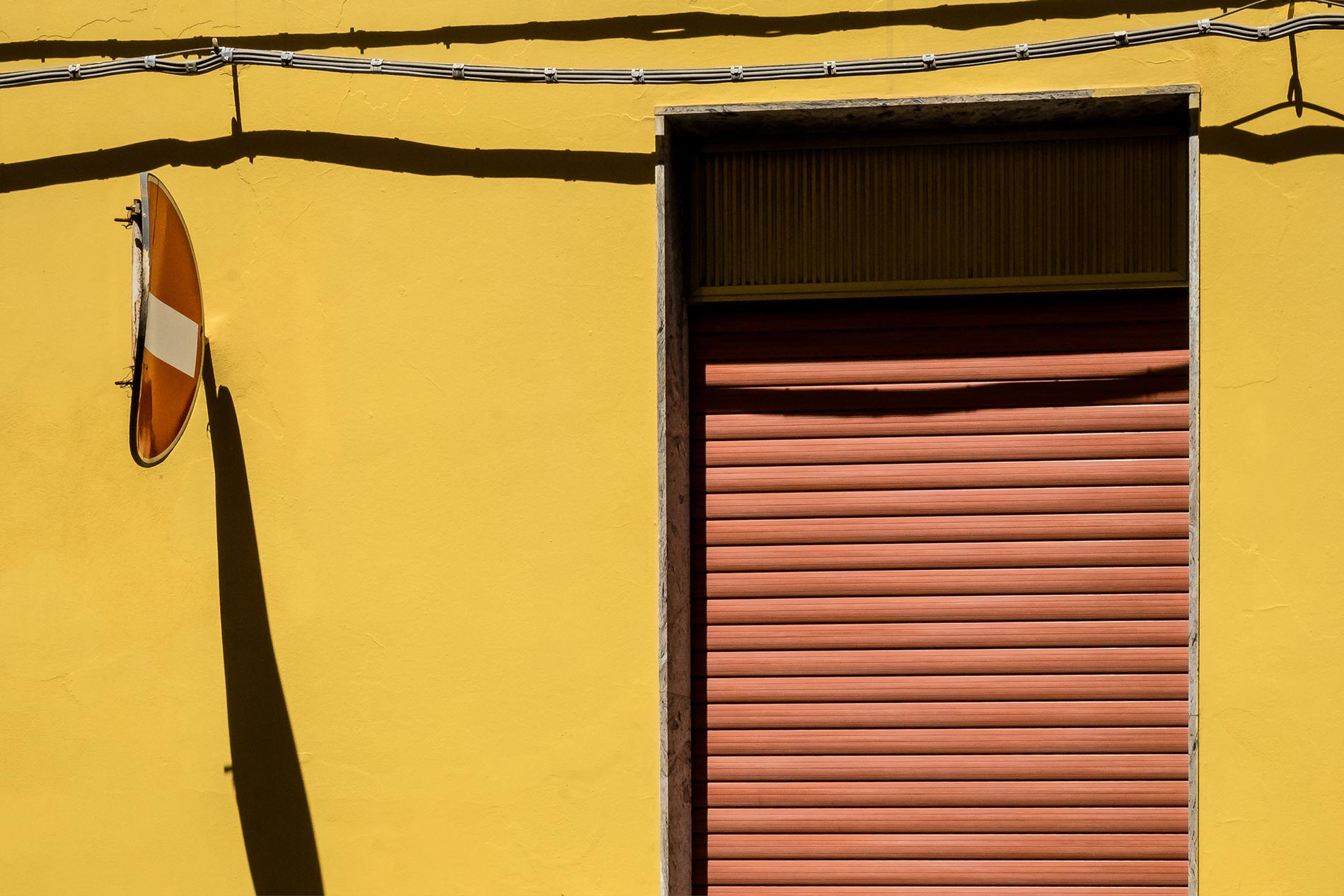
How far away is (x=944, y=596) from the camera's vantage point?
4457 millimetres

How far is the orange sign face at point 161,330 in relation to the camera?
3.74m

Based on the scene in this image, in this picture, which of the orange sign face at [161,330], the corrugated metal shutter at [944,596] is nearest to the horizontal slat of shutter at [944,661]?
the corrugated metal shutter at [944,596]

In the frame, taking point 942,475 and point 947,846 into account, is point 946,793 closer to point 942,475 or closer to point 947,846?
point 947,846

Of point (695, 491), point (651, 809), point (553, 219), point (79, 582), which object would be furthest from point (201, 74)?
point (651, 809)

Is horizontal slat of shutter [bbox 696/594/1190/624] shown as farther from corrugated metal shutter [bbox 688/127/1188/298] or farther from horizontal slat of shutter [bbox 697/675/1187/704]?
corrugated metal shutter [bbox 688/127/1188/298]

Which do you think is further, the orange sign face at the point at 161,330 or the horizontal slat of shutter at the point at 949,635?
the horizontal slat of shutter at the point at 949,635

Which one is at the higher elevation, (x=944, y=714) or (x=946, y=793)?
(x=944, y=714)

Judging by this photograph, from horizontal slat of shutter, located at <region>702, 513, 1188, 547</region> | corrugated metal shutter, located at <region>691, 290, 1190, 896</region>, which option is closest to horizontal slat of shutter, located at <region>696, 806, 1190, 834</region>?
corrugated metal shutter, located at <region>691, 290, 1190, 896</region>

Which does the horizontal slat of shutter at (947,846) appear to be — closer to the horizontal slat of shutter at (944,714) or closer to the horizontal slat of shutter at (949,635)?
the horizontal slat of shutter at (944,714)

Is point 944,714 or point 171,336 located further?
point 944,714

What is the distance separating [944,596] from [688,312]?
5.50 ft

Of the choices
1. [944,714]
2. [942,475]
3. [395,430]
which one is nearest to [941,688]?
[944,714]

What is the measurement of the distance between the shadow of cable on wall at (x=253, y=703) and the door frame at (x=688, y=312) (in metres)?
1.58

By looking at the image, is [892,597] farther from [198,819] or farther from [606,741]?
[198,819]
